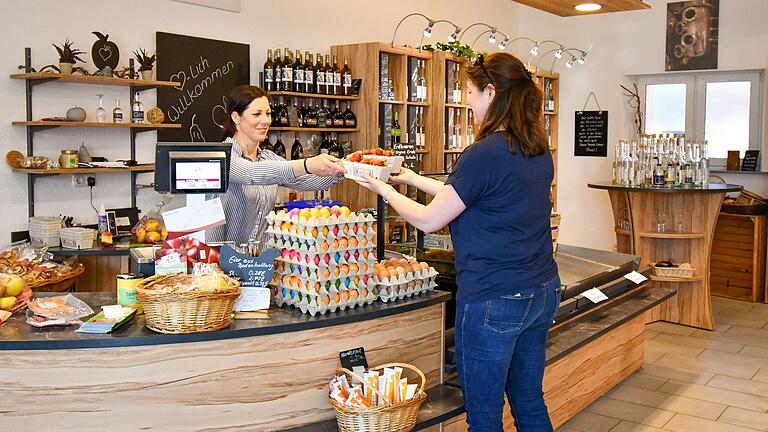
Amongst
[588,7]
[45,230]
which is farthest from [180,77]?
[588,7]

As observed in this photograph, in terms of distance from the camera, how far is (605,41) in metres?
9.33

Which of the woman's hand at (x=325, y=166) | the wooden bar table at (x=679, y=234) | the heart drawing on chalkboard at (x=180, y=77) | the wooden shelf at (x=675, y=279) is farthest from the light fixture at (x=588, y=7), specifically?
the woman's hand at (x=325, y=166)


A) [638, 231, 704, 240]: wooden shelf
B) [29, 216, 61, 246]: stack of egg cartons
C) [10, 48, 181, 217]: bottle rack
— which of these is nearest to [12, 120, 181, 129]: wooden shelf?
[10, 48, 181, 217]: bottle rack

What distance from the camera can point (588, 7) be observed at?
718 cm

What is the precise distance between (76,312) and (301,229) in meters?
0.84

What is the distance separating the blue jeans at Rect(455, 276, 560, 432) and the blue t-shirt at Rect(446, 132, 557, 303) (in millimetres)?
54

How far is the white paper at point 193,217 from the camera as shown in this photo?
117 inches

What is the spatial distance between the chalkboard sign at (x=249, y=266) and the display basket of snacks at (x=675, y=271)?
477 cm

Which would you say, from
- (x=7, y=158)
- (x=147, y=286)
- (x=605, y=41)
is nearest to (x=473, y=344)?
(x=147, y=286)

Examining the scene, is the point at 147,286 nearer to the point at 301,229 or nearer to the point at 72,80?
the point at 301,229

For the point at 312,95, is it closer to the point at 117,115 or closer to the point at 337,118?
the point at 337,118

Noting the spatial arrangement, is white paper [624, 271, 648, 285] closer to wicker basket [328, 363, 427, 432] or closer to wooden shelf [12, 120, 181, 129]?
wicker basket [328, 363, 427, 432]

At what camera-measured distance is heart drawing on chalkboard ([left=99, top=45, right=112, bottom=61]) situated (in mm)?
5164

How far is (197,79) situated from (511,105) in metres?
3.57
